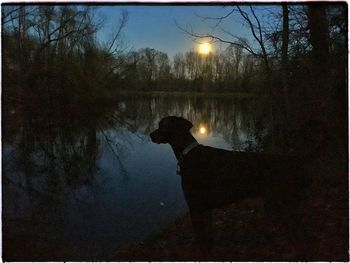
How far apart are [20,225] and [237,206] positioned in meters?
3.44

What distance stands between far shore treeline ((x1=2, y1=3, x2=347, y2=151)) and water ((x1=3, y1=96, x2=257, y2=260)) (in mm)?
318

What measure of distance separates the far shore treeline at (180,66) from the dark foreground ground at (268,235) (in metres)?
1.06

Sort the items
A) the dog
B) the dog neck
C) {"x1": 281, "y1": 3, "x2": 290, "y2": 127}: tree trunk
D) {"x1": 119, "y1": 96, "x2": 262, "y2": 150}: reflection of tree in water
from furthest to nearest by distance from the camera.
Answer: {"x1": 119, "y1": 96, "x2": 262, "y2": 150}: reflection of tree in water
{"x1": 281, "y1": 3, "x2": 290, "y2": 127}: tree trunk
the dog neck
the dog

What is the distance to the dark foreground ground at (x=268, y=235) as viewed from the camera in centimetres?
381

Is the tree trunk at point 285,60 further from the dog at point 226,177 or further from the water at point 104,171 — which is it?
the dog at point 226,177

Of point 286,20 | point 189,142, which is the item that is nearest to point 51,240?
point 189,142

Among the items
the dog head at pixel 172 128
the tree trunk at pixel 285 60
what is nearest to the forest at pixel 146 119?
the tree trunk at pixel 285 60

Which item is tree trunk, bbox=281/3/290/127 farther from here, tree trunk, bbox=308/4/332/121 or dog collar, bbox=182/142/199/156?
dog collar, bbox=182/142/199/156

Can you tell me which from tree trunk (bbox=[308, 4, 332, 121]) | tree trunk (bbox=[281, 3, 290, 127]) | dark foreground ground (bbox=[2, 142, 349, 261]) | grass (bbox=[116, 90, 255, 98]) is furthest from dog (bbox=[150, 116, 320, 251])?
tree trunk (bbox=[281, 3, 290, 127])

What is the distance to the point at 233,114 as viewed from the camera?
688 centimetres

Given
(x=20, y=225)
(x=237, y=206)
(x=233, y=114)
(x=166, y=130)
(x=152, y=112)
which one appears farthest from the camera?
→ (x=233, y=114)

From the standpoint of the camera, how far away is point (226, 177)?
3.95m

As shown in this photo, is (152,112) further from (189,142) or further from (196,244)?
(196,244)

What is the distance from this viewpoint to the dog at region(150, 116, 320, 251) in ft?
12.3
